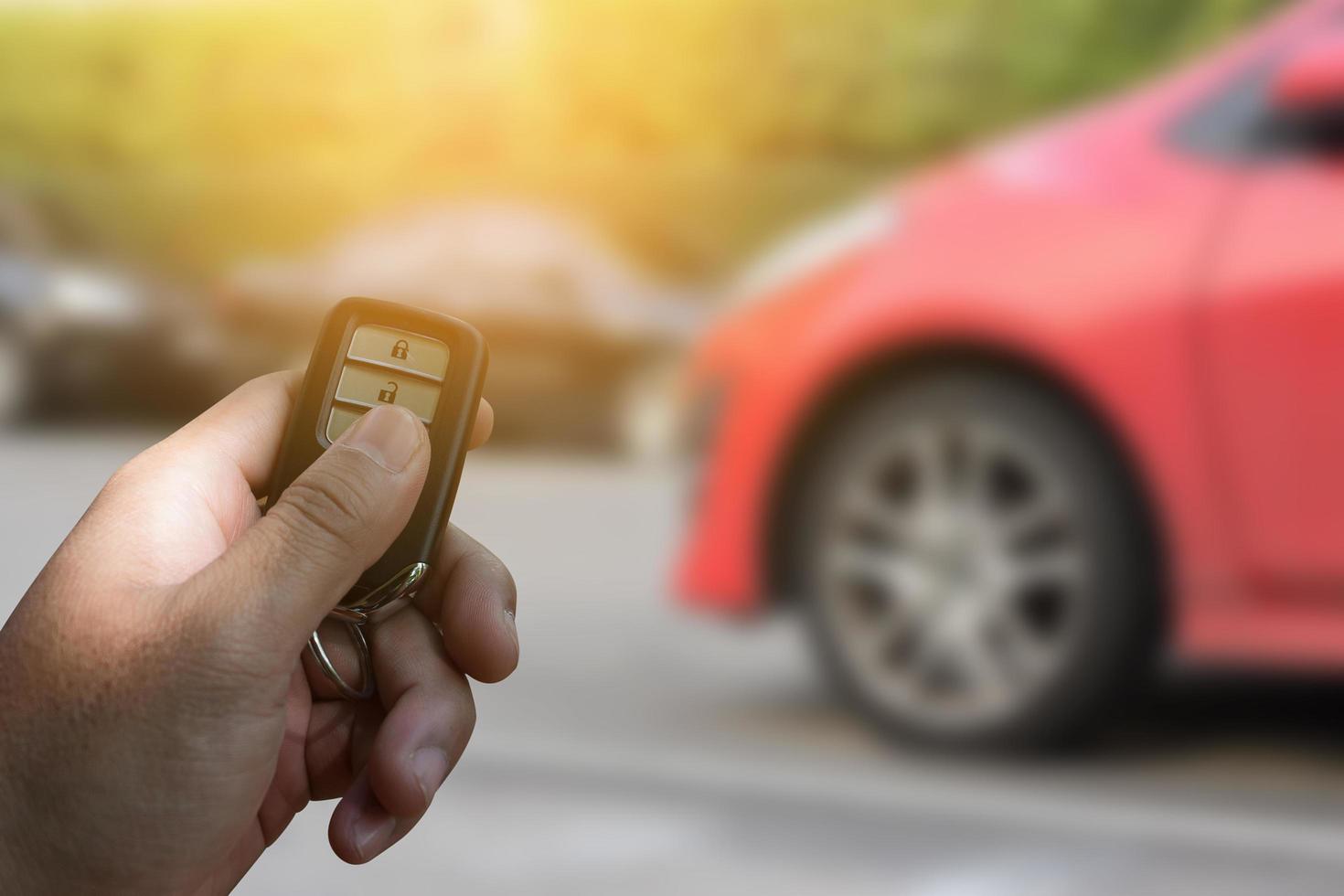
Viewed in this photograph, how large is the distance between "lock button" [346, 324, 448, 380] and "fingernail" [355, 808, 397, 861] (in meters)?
0.33

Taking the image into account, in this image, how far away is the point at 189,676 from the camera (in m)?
1.33

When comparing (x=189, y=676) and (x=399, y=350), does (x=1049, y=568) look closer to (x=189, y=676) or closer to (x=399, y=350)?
(x=399, y=350)

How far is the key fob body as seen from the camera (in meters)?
1.54

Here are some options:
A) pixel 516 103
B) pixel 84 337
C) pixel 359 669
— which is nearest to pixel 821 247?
pixel 359 669

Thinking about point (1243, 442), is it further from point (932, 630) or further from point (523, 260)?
point (523, 260)

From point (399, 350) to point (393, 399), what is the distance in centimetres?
4

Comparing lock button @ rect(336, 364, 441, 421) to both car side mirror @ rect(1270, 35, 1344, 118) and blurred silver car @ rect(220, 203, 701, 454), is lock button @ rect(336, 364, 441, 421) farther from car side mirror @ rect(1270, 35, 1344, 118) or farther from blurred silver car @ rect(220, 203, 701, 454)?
blurred silver car @ rect(220, 203, 701, 454)

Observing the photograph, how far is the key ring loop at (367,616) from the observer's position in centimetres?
155

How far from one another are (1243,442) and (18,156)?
45.8 ft

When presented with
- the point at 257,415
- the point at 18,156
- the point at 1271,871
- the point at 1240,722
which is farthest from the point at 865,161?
the point at 257,415

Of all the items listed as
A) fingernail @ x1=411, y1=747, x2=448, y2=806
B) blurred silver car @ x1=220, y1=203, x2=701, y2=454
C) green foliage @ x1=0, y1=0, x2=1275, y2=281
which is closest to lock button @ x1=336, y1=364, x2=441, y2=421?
fingernail @ x1=411, y1=747, x2=448, y2=806

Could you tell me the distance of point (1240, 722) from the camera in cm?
412

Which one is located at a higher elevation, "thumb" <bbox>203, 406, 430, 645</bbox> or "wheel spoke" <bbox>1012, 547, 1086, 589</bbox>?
"thumb" <bbox>203, 406, 430, 645</bbox>

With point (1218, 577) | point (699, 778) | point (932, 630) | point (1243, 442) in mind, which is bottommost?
point (699, 778)
